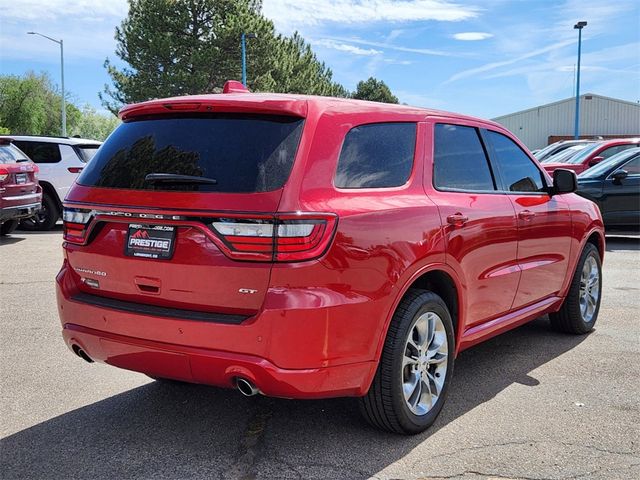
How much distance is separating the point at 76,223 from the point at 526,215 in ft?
9.80

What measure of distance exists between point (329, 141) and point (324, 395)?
1.22 meters

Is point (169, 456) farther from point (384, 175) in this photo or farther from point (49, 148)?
point (49, 148)

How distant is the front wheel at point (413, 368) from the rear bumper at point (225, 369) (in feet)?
0.61

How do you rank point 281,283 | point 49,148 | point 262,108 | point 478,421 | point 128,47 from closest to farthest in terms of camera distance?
1. point 281,283
2. point 262,108
3. point 478,421
4. point 49,148
5. point 128,47

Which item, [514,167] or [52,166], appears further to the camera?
[52,166]

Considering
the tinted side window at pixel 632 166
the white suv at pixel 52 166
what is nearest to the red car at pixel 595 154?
the tinted side window at pixel 632 166

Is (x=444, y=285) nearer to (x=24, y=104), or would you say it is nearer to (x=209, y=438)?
(x=209, y=438)

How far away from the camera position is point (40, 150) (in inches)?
528

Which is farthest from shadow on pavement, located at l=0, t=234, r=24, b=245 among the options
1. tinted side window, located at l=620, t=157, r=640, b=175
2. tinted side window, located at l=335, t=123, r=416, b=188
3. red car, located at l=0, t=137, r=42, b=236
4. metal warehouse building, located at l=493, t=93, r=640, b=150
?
metal warehouse building, located at l=493, t=93, r=640, b=150

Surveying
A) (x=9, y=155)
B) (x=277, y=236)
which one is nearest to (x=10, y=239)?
(x=9, y=155)

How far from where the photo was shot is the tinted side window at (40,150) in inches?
527

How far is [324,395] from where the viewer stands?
3.13 metres

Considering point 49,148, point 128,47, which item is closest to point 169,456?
point 49,148

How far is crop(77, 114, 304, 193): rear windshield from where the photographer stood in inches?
122
